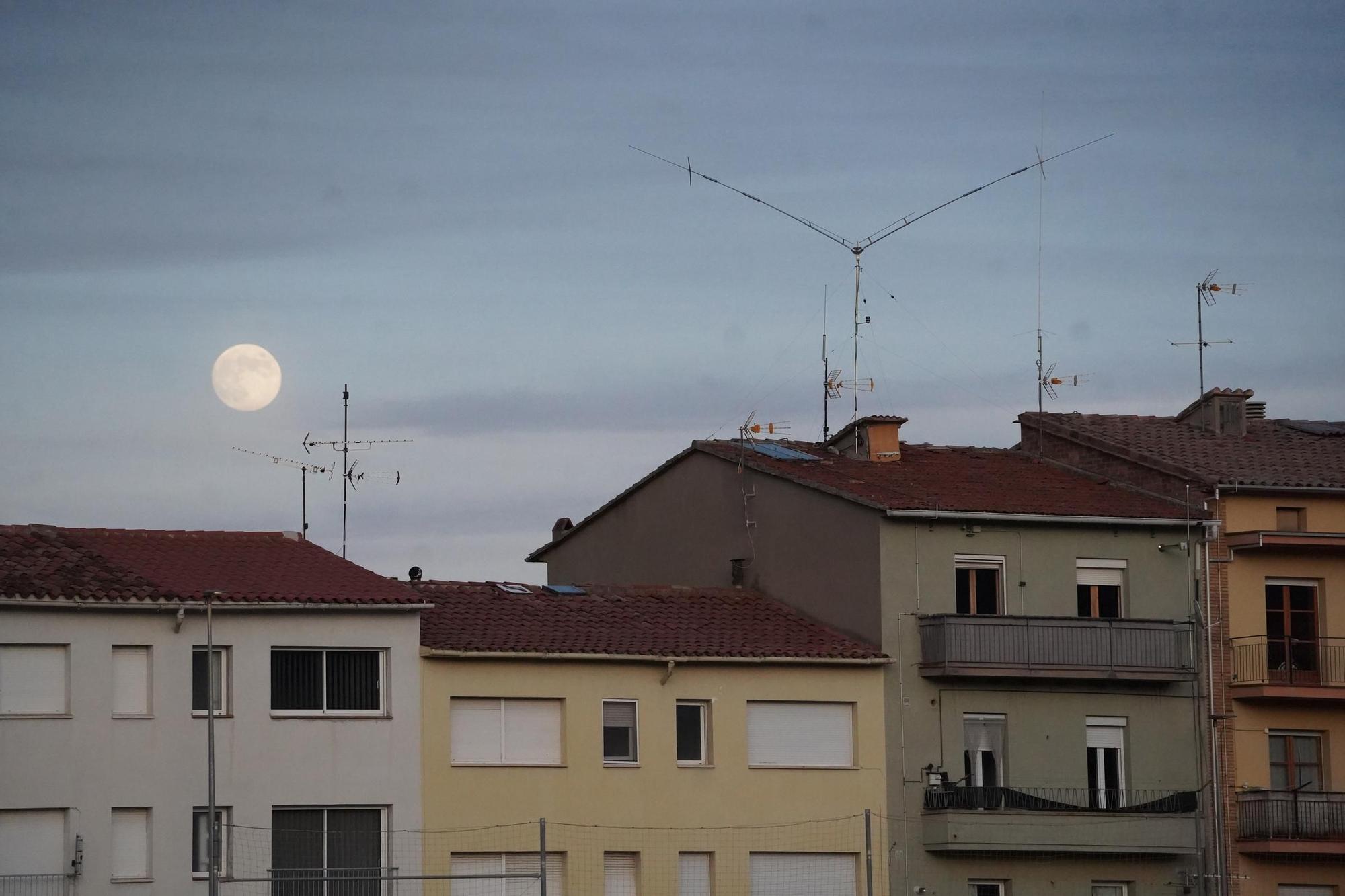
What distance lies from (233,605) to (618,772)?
742 cm

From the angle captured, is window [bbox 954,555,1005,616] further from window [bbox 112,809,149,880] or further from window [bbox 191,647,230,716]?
window [bbox 112,809,149,880]

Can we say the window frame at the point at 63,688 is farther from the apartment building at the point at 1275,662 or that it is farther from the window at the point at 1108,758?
the apartment building at the point at 1275,662

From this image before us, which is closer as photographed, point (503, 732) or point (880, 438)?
point (503, 732)

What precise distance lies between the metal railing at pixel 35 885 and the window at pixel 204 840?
6.49 feet

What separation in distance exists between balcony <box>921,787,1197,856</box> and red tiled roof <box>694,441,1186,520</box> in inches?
208

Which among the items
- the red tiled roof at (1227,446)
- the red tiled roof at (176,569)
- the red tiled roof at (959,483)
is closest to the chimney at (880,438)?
the red tiled roof at (959,483)

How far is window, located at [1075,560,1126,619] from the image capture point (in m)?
42.8

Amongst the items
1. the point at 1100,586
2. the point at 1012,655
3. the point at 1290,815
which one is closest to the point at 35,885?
the point at 1012,655

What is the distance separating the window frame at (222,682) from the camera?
36.0 metres

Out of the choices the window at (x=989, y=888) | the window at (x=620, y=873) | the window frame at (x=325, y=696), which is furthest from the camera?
the window at (x=989, y=888)

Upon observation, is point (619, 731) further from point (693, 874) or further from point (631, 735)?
point (693, 874)

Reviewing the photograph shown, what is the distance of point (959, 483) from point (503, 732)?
11241mm

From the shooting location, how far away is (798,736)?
132 ft

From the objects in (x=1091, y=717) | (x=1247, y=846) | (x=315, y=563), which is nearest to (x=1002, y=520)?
(x=1091, y=717)
